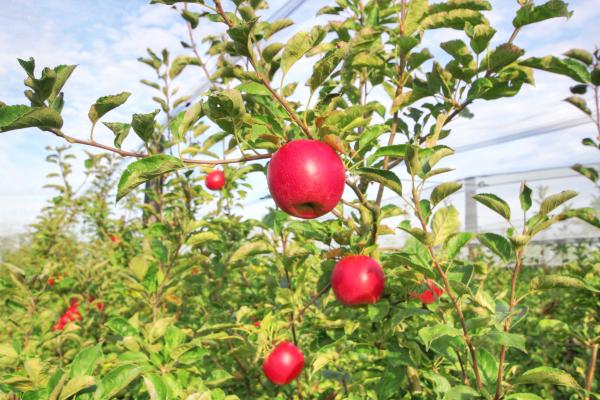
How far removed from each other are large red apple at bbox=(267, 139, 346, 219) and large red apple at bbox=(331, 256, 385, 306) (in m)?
0.41

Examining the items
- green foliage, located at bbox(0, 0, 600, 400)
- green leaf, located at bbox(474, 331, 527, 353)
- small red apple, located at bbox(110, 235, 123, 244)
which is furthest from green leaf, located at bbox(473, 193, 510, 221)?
small red apple, located at bbox(110, 235, 123, 244)

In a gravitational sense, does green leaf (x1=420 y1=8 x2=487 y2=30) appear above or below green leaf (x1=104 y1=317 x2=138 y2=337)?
above

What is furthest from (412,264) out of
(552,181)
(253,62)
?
(552,181)

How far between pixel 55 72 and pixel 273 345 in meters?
1.23

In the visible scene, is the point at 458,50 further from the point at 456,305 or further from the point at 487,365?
the point at 487,365

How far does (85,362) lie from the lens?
105cm

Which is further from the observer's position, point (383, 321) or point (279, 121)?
point (383, 321)

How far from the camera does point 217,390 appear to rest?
1323mm

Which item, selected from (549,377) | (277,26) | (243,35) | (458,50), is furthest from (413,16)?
(549,377)

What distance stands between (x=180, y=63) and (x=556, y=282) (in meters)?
2.38

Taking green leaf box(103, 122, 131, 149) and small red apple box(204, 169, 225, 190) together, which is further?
small red apple box(204, 169, 225, 190)

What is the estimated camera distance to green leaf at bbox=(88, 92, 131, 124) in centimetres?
112

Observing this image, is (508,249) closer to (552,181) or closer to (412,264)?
(412,264)

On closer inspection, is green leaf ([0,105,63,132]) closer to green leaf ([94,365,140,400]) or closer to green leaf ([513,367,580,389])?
green leaf ([94,365,140,400])
